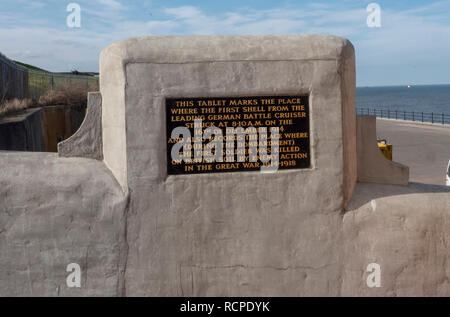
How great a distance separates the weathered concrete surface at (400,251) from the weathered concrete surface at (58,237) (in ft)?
8.12

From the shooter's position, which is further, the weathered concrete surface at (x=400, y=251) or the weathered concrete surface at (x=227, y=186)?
the weathered concrete surface at (x=400, y=251)

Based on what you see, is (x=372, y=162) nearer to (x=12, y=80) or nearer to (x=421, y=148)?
(x=12, y=80)

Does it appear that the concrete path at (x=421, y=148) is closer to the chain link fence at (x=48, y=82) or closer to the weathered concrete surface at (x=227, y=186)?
the weathered concrete surface at (x=227, y=186)

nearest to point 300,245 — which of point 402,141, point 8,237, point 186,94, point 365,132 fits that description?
point 365,132

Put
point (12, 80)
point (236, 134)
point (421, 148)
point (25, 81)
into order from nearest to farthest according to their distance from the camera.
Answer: point (236, 134)
point (12, 80)
point (25, 81)
point (421, 148)

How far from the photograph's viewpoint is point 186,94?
17.9ft

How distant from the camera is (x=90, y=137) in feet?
19.7

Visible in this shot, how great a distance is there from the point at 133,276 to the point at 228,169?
4.98ft

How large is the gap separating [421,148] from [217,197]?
62.7ft

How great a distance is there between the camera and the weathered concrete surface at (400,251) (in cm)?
564

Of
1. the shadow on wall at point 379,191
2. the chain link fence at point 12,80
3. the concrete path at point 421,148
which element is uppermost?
the chain link fence at point 12,80

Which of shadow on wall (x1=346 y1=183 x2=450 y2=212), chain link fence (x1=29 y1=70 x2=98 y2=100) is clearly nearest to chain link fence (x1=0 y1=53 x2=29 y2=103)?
chain link fence (x1=29 y1=70 x2=98 y2=100)

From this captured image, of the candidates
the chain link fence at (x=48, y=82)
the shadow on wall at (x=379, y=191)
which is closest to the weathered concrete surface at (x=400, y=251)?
the shadow on wall at (x=379, y=191)

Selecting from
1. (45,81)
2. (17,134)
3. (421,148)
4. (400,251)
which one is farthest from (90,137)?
(421,148)
